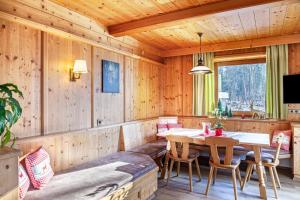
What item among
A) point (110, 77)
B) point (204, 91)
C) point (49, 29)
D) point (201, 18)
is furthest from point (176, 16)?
point (204, 91)

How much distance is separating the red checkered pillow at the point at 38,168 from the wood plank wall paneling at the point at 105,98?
115 centimetres

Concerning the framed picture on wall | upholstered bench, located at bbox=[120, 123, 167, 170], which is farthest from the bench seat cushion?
the framed picture on wall

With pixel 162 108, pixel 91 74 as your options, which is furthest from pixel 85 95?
pixel 162 108

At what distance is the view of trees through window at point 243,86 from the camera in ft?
15.5

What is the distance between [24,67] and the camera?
8.01ft

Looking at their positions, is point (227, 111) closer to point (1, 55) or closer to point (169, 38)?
point (169, 38)

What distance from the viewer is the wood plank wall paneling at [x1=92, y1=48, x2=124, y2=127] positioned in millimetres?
3436

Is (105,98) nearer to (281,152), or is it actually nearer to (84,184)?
(84,184)

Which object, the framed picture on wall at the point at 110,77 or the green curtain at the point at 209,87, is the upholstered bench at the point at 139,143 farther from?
the green curtain at the point at 209,87

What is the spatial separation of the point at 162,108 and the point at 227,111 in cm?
157

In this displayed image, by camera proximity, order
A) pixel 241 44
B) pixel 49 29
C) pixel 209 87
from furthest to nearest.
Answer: pixel 209 87 < pixel 241 44 < pixel 49 29

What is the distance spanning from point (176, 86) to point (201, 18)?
2.62 metres

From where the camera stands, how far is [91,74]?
11.0ft

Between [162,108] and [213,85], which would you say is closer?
[213,85]
